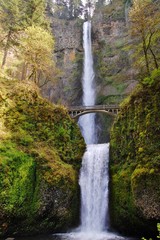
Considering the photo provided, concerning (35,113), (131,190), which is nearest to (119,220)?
(131,190)

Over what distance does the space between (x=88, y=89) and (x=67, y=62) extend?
692 cm

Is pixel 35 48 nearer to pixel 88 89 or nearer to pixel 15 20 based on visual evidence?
pixel 15 20

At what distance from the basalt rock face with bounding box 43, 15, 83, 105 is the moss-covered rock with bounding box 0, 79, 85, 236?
56.5 ft

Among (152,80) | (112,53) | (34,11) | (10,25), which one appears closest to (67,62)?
(112,53)

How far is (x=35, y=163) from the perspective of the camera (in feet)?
49.3

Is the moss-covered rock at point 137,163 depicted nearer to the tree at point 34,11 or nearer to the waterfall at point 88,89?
the waterfall at point 88,89

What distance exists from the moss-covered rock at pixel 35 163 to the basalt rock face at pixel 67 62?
17.2m

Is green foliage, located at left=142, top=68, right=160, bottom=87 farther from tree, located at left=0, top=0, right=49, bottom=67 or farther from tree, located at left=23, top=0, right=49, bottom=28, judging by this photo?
tree, located at left=23, top=0, right=49, bottom=28

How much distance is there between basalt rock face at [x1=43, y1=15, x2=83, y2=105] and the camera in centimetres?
3794

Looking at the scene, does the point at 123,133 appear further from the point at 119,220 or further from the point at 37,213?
the point at 37,213

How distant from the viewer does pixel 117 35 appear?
130 feet

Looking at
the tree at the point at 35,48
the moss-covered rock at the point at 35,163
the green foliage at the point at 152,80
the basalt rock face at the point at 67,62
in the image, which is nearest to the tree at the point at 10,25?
the tree at the point at 35,48

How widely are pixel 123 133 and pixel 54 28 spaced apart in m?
34.7

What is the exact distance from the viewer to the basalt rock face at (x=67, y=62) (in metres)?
37.9
